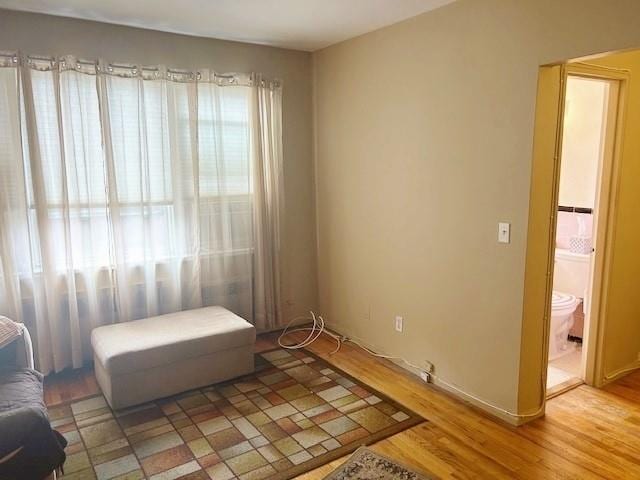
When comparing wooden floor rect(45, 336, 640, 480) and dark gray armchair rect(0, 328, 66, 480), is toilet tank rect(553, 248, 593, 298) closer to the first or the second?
wooden floor rect(45, 336, 640, 480)

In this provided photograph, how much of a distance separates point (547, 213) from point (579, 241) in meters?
1.63

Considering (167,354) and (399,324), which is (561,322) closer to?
(399,324)

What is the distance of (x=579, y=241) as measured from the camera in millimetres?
3955

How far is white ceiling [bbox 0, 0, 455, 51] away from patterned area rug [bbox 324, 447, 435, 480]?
255cm

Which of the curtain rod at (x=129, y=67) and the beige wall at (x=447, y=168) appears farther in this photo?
the curtain rod at (x=129, y=67)

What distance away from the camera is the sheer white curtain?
3.13 metres

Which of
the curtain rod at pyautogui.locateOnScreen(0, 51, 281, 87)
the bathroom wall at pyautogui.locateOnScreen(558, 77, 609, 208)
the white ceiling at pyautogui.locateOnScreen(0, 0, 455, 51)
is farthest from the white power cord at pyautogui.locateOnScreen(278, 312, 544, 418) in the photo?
the white ceiling at pyautogui.locateOnScreen(0, 0, 455, 51)

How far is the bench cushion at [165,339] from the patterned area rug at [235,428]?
0.91 feet

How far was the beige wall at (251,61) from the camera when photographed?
3.11 meters

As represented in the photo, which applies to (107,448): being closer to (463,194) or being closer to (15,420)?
(15,420)

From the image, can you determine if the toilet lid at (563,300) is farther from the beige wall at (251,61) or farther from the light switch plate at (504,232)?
the beige wall at (251,61)

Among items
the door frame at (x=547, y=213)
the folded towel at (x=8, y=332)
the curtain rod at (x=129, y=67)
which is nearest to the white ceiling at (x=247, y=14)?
the curtain rod at (x=129, y=67)

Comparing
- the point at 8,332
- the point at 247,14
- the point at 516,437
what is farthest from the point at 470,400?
the point at 247,14

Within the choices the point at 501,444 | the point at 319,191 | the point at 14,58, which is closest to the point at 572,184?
the point at 319,191
